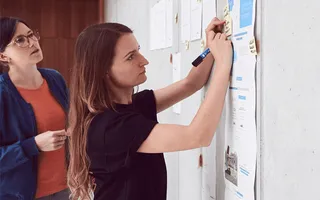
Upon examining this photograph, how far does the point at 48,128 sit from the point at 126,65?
2.73 ft

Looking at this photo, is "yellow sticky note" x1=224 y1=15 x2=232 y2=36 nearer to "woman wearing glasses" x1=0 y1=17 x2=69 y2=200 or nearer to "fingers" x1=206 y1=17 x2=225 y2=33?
"fingers" x1=206 y1=17 x2=225 y2=33

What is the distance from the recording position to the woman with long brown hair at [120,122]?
1.02 metres

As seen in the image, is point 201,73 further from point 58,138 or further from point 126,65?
point 58,138

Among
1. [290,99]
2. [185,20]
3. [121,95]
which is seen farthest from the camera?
[185,20]

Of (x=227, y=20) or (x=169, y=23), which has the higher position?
(x=169, y=23)

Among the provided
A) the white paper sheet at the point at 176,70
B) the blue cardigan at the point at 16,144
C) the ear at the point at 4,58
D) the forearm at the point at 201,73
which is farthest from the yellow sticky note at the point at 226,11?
the ear at the point at 4,58

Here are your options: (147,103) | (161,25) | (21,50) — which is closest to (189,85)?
(147,103)

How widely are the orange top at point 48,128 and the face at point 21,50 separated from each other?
0.15 meters

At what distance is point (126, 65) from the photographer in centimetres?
117

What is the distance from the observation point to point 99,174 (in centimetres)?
118

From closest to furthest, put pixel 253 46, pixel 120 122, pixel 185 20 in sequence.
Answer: pixel 253 46, pixel 120 122, pixel 185 20

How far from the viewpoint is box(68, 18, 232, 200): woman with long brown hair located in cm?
102

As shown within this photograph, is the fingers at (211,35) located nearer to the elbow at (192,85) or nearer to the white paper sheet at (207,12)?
the white paper sheet at (207,12)

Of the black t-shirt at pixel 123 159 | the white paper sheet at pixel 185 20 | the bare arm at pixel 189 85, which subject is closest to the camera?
the black t-shirt at pixel 123 159
